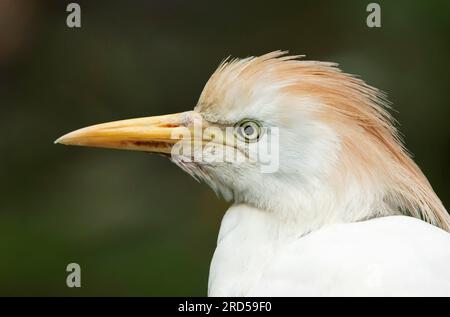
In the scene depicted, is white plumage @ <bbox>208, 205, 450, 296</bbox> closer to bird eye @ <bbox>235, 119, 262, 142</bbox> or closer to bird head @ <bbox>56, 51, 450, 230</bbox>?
bird head @ <bbox>56, 51, 450, 230</bbox>

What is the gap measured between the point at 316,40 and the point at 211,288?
89.2 inches

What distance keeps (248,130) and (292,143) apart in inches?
3.8

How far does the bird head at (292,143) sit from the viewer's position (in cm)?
149

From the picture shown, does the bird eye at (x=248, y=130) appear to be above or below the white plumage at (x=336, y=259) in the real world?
above

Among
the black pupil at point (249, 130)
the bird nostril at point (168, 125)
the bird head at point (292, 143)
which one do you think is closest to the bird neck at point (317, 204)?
the bird head at point (292, 143)

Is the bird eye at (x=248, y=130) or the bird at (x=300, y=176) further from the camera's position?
the bird eye at (x=248, y=130)

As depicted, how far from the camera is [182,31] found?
3.79 m

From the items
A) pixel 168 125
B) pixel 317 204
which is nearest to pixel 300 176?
pixel 317 204

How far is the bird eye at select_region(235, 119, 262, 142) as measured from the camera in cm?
152

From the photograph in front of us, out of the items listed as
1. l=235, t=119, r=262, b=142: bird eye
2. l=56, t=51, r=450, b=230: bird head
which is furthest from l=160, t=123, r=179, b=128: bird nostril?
l=235, t=119, r=262, b=142: bird eye

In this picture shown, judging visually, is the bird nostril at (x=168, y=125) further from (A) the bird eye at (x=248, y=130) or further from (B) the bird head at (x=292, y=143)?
(A) the bird eye at (x=248, y=130)

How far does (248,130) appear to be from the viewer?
1531mm

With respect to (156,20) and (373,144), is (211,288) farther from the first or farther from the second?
(156,20)

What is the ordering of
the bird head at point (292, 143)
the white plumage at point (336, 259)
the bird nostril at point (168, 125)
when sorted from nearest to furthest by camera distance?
the white plumage at point (336, 259) < the bird head at point (292, 143) < the bird nostril at point (168, 125)
